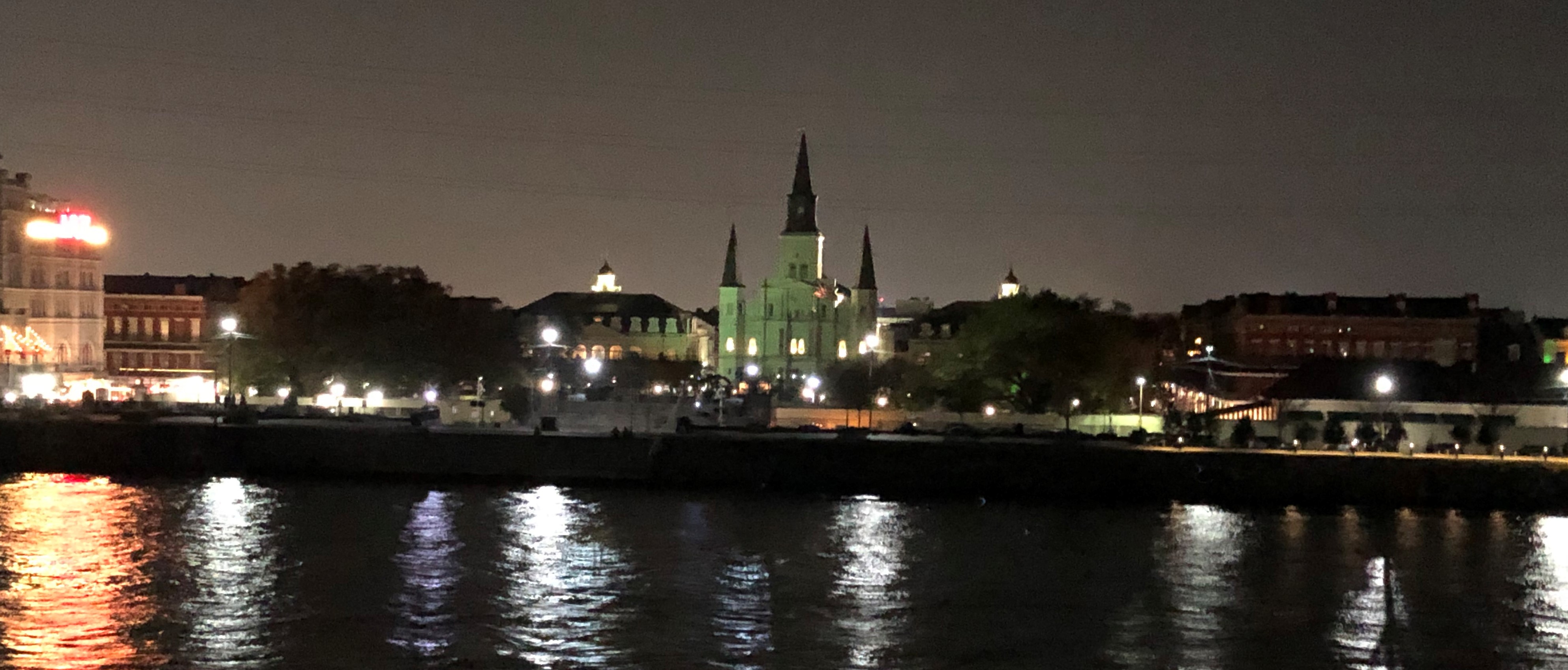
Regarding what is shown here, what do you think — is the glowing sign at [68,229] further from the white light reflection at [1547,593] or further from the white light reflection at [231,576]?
the white light reflection at [1547,593]

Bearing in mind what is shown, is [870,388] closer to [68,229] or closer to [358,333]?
[358,333]

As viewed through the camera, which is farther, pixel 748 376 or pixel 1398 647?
pixel 748 376

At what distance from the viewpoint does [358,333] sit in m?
71.6

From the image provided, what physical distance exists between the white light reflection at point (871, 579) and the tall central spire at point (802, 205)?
99137mm

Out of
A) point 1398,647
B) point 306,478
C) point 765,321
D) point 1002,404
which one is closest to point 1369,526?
point 1398,647

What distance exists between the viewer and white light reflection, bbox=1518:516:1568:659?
31.3 m

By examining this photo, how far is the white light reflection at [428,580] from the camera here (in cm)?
2981

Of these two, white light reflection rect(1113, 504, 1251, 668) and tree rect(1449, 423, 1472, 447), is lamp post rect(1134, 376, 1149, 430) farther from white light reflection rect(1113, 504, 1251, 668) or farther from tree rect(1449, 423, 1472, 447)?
white light reflection rect(1113, 504, 1251, 668)

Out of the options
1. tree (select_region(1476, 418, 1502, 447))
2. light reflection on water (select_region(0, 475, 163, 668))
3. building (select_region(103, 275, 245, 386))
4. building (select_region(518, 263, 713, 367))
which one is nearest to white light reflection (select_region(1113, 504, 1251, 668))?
tree (select_region(1476, 418, 1502, 447))

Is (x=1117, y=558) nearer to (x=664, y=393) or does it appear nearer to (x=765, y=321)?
(x=664, y=393)

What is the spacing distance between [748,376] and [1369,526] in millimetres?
93255

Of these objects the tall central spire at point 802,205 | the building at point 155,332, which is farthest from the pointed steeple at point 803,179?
the building at point 155,332

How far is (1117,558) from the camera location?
134 feet

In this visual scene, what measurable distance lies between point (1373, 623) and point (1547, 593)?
620 cm
